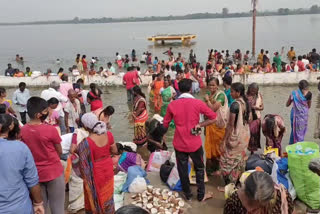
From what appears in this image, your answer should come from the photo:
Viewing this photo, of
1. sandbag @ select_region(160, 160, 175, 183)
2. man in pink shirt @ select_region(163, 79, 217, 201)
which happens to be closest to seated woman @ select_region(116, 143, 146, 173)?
sandbag @ select_region(160, 160, 175, 183)

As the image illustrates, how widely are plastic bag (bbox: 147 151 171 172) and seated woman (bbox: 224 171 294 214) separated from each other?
9.05ft

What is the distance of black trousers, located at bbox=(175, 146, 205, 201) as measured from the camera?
4.08 metres

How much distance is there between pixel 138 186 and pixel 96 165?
1039 millimetres

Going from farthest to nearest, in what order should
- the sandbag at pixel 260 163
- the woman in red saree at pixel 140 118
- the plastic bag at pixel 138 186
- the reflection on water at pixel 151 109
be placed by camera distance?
the reflection on water at pixel 151 109 → the woman in red saree at pixel 140 118 → the plastic bag at pixel 138 186 → the sandbag at pixel 260 163

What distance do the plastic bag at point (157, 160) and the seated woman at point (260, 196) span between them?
9.05ft

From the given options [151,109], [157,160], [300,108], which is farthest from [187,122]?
[151,109]

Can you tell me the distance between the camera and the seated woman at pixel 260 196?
2.11 metres

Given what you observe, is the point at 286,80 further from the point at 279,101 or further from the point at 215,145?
the point at 215,145

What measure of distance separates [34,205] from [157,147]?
9.46 ft

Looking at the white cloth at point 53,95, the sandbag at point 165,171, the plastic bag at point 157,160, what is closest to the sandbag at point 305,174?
the sandbag at point 165,171

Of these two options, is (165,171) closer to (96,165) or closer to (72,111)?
(96,165)

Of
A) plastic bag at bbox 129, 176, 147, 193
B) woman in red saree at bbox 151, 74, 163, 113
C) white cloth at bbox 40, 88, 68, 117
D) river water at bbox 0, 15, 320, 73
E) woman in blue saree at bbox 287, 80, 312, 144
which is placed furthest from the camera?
river water at bbox 0, 15, 320, 73

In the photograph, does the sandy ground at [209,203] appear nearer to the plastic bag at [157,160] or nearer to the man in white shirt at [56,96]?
the plastic bag at [157,160]

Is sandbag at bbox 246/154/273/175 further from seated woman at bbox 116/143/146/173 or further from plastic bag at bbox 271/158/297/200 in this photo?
seated woman at bbox 116/143/146/173
